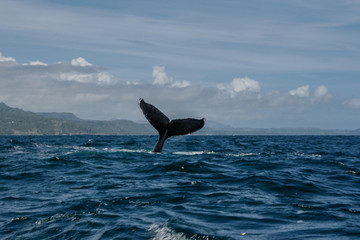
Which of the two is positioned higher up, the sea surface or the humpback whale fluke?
the humpback whale fluke

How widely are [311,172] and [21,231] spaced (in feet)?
→ 42.6

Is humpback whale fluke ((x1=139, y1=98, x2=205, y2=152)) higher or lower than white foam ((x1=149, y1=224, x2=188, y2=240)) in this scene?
higher

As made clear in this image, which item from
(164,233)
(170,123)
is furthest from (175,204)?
(170,123)

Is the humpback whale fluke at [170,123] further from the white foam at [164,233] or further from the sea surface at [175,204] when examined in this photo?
the white foam at [164,233]

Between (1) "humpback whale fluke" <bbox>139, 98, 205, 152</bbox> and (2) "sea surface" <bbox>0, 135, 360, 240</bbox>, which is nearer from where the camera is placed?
(2) "sea surface" <bbox>0, 135, 360, 240</bbox>

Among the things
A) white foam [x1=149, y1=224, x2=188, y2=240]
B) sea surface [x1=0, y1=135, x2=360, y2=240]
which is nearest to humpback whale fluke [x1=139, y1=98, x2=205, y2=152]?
sea surface [x1=0, y1=135, x2=360, y2=240]

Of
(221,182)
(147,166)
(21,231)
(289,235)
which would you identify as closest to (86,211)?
(21,231)

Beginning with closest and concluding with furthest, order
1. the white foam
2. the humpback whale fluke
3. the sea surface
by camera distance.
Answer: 1. the white foam
2. the sea surface
3. the humpback whale fluke

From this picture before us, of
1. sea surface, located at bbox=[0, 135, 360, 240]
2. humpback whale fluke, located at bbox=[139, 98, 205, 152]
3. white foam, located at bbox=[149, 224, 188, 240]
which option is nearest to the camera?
white foam, located at bbox=[149, 224, 188, 240]

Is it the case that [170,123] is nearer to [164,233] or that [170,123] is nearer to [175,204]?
[175,204]

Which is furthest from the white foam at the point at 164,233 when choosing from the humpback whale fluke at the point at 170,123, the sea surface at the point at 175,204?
the humpback whale fluke at the point at 170,123

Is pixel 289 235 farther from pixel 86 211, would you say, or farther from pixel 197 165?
pixel 197 165

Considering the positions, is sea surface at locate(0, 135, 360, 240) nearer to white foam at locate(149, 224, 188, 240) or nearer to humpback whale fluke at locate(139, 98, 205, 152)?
white foam at locate(149, 224, 188, 240)

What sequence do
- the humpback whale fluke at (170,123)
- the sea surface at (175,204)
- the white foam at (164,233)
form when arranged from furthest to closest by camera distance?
the humpback whale fluke at (170,123)
the sea surface at (175,204)
the white foam at (164,233)
